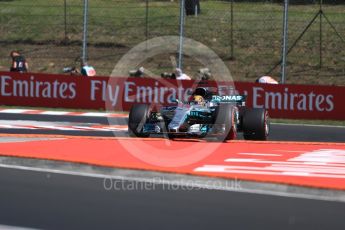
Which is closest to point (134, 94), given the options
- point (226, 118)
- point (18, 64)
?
point (18, 64)

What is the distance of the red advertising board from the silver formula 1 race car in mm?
5727

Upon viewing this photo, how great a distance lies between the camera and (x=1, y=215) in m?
7.18

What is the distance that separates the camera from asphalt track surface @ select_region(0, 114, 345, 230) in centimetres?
682

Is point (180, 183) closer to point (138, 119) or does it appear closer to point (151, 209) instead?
point (151, 209)

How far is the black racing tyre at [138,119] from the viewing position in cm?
1334

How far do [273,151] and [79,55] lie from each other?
55.0ft

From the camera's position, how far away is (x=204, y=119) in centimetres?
1289

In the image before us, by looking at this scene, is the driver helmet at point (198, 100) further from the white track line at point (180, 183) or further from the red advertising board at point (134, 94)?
the red advertising board at point (134, 94)

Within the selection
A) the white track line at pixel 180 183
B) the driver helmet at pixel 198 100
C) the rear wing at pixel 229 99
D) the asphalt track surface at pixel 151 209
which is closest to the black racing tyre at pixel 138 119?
the driver helmet at pixel 198 100

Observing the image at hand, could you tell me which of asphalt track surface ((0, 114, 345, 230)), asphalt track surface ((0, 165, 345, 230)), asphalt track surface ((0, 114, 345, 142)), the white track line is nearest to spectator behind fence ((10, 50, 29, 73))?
asphalt track surface ((0, 114, 345, 142))

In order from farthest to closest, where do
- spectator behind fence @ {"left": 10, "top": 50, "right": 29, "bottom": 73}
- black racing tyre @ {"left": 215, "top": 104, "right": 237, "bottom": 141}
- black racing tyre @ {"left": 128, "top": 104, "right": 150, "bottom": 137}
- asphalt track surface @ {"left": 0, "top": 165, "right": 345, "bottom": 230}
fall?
1. spectator behind fence @ {"left": 10, "top": 50, "right": 29, "bottom": 73}
2. black racing tyre @ {"left": 128, "top": 104, "right": 150, "bottom": 137}
3. black racing tyre @ {"left": 215, "top": 104, "right": 237, "bottom": 141}
4. asphalt track surface @ {"left": 0, "top": 165, "right": 345, "bottom": 230}

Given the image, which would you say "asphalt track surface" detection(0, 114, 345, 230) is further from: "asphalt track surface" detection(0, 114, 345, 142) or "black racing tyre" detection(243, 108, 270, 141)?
"asphalt track surface" detection(0, 114, 345, 142)

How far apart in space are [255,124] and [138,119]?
2.09 meters

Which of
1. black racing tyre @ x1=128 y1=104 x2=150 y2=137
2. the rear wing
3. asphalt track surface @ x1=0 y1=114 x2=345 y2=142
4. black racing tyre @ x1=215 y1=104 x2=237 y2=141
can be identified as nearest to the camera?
black racing tyre @ x1=215 y1=104 x2=237 y2=141
